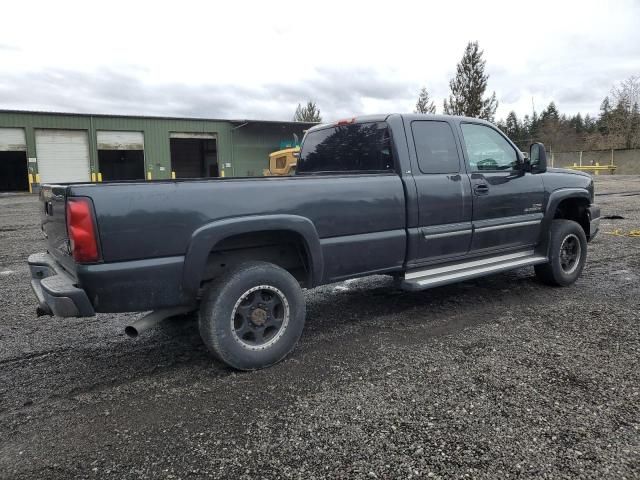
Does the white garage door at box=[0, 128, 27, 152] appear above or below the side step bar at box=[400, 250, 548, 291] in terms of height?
above

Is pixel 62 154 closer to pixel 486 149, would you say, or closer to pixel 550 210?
pixel 486 149

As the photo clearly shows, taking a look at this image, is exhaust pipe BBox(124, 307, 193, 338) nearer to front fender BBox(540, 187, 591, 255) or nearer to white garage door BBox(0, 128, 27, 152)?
front fender BBox(540, 187, 591, 255)

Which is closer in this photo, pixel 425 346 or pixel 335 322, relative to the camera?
pixel 425 346

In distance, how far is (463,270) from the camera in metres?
4.67

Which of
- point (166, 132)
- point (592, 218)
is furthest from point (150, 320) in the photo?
point (166, 132)

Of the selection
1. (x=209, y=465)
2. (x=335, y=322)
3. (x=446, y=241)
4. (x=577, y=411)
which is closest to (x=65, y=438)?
(x=209, y=465)

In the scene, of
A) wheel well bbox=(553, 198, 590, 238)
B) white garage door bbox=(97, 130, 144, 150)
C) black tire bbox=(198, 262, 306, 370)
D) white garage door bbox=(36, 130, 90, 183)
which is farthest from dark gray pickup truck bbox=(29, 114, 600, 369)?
white garage door bbox=(97, 130, 144, 150)

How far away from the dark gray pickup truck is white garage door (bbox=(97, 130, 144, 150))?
95.6 ft

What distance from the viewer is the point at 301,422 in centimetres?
279

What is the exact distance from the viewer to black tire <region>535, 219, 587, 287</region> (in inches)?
214

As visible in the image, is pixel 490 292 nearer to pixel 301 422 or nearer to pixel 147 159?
pixel 301 422

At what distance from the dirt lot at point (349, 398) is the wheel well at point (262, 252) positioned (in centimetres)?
68

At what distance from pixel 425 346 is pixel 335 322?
98 cm

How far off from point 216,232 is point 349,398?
4.53 ft
